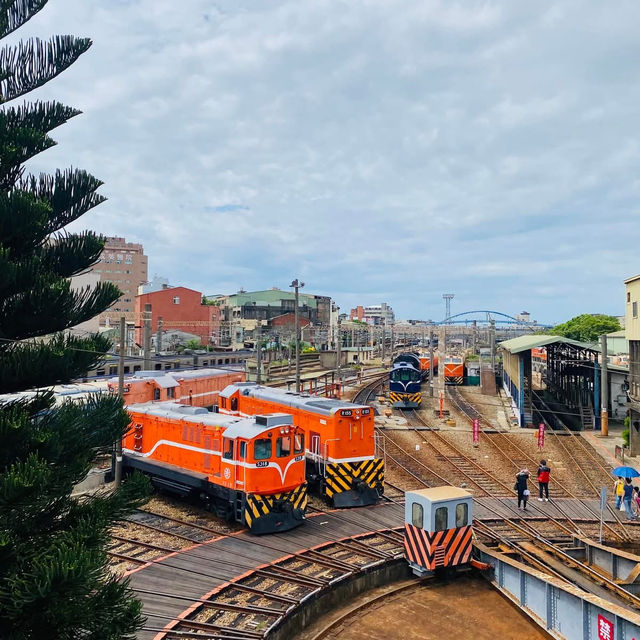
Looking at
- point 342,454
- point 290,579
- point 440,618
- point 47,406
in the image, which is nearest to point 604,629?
point 440,618

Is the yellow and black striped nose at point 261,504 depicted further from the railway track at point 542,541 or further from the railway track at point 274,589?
the railway track at point 542,541

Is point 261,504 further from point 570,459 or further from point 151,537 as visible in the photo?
point 570,459

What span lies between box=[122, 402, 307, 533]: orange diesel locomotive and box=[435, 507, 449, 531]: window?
11.7 ft

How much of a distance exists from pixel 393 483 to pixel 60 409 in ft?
44.7

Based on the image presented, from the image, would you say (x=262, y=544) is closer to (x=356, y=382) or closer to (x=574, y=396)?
(x=574, y=396)

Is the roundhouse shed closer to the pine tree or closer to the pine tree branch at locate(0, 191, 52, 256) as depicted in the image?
the pine tree

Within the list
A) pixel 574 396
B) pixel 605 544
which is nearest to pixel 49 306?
pixel 605 544

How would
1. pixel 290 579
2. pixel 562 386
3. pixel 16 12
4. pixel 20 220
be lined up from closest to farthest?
pixel 20 220, pixel 16 12, pixel 290 579, pixel 562 386

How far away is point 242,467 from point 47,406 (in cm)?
798

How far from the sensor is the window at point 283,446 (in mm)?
13427

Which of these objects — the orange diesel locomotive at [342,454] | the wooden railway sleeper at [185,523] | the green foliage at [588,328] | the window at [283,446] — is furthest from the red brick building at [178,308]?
the window at [283,446]

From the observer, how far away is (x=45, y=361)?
17.6 ft

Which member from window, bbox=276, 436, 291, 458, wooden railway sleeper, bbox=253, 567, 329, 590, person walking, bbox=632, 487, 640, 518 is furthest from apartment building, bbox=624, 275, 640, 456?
wooden railway sleeper, bbox=253, 567, 329, 590

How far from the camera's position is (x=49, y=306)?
545 cm
